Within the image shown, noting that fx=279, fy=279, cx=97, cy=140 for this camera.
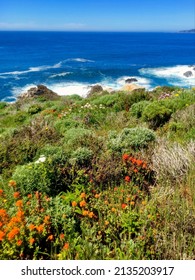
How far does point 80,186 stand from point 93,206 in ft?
1.98

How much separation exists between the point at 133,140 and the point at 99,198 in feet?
7.47

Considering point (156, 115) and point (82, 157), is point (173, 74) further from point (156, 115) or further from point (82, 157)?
point (82, 157)

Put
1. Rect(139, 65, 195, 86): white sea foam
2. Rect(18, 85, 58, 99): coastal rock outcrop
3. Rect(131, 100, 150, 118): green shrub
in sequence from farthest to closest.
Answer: Rect(139, 65, 195, 86): white sea foam → Rect(18, 85, 58, 99): coastal rock outcrop → Rect(131, 100, 150, 118): green shrub

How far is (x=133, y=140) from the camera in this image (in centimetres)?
595

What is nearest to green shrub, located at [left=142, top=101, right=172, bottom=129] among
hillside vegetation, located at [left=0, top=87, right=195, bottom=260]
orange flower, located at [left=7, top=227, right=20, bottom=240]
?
hillside vegetation, located at [left=0, top=87, right=195, bottom=260]

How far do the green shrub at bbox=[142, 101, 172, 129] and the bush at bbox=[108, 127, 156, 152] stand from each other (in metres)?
2.67

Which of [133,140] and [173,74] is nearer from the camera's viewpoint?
[133,140]

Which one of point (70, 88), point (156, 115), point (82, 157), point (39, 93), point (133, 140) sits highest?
point (156, 115)

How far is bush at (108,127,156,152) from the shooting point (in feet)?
19.1

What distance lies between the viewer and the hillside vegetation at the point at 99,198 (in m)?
3.14

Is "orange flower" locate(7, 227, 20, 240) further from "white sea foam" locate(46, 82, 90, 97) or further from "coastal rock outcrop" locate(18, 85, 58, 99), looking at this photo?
"white sea foam" locate(46, 82, 90, 97)

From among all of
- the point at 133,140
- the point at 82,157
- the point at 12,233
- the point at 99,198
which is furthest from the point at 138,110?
the point at 12,233

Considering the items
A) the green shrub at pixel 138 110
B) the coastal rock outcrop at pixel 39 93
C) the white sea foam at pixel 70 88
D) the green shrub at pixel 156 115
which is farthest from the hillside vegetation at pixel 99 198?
the white sea foam at pixel 70 88
